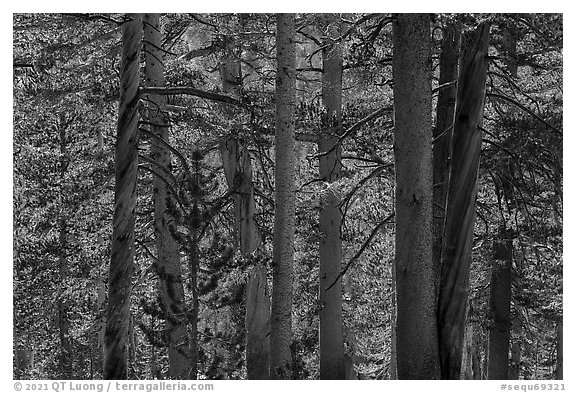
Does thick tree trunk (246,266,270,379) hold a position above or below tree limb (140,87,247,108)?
below

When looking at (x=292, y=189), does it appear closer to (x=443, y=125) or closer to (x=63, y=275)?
(x=443, y=125)

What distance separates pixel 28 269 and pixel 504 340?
13222 millimetres

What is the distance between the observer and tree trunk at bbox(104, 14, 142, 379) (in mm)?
10812

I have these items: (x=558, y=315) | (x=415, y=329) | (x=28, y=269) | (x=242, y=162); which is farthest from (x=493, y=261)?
(x=28, y=269)

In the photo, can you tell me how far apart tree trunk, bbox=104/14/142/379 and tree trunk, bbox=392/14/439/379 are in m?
3.95

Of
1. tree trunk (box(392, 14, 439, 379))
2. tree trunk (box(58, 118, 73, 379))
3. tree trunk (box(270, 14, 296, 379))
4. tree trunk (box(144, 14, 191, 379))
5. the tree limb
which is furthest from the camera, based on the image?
tree trunk (box(58, 118, 73, 379))

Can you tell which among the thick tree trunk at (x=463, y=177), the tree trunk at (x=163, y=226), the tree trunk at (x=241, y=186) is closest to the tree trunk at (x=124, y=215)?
the tree trunk at (x=163, y=226)

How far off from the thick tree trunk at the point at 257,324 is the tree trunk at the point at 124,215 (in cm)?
457

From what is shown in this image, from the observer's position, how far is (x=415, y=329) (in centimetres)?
905

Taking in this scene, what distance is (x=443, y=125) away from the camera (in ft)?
40.5

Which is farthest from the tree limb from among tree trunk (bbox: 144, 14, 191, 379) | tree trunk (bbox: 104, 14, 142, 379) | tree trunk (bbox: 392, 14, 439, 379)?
tree trunk (bbox: 392, 14, 439, 379)

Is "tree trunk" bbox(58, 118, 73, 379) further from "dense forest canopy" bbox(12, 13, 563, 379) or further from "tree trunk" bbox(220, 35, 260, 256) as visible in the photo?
"tree trunk" bbox(220, 35, 260, 256)

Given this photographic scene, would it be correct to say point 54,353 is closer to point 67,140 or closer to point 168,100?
point 67,140

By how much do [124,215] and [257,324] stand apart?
205 inches
